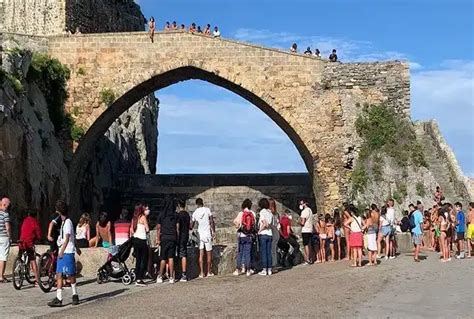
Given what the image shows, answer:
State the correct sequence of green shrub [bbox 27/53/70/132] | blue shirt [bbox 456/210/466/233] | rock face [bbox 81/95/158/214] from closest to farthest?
1. blue shirt [bbox 456/210/466/233]
2. green shrub [bbox 27/53/70/132]
3. rock face [bbox 81/95/158/214]

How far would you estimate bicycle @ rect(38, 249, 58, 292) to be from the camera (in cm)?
1030

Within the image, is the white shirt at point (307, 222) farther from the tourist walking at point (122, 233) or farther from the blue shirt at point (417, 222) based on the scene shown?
the tourist walking at point (122, 233)

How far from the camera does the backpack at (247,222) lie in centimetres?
1220

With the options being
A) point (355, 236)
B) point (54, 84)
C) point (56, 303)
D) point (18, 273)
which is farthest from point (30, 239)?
point (54, 84)

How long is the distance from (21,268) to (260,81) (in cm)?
1443

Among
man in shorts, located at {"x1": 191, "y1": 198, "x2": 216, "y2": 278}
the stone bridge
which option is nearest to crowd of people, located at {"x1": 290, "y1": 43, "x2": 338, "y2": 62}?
the stone bridge

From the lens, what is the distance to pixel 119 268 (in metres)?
11.3

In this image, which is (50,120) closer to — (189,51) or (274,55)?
(189,51)

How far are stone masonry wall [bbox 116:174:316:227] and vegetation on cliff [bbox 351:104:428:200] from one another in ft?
14.6

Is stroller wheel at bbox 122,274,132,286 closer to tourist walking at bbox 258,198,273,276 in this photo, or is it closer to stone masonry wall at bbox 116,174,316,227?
tourist walking at bbox 258,198,273,276

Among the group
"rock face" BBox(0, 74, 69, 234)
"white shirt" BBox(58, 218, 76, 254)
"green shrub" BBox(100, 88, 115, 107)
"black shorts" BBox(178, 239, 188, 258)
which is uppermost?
"green shrub" BBox(100, 88, 115, 107)

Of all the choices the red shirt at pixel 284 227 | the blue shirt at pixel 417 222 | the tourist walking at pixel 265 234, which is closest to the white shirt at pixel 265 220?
the tourist walking at pixel 265 234

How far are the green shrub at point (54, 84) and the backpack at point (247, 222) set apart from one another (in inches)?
532

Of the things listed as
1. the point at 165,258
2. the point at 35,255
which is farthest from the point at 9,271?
the point at 165,258
